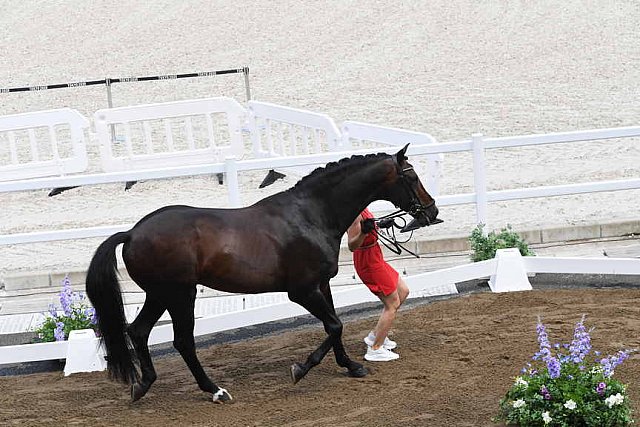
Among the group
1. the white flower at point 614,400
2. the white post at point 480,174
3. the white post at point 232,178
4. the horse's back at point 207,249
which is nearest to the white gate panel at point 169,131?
the white post at point 232,178

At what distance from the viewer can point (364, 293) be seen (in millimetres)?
10102

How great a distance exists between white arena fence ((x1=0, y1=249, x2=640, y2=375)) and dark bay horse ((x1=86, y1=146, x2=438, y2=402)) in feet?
2.53

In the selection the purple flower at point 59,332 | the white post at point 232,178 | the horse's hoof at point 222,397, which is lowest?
the horse's hoof at point 222,397

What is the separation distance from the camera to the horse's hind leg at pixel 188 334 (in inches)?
318

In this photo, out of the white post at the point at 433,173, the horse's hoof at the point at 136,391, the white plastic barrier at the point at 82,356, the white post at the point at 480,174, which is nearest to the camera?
the horse's hoof at the point at 136,391

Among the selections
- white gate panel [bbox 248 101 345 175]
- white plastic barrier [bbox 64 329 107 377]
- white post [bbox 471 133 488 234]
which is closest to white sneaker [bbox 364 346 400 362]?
white plastic barrier [bbox 64 329 107 377]

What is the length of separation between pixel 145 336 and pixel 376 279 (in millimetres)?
1764

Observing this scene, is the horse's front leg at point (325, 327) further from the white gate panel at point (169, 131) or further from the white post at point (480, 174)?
the white gate panel at point (169, 131)

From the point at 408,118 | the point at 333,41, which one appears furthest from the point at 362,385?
the point at 333,41

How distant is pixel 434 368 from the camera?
336 inches

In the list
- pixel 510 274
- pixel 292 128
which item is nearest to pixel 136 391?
pixel 510 274

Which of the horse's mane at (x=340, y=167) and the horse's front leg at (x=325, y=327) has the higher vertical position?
the horse's mane at (x=340, y=167)

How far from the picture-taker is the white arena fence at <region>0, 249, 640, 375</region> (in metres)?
9.13

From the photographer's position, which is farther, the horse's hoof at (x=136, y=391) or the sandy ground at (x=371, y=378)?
the horse's hoof at (x=136, y=391)
